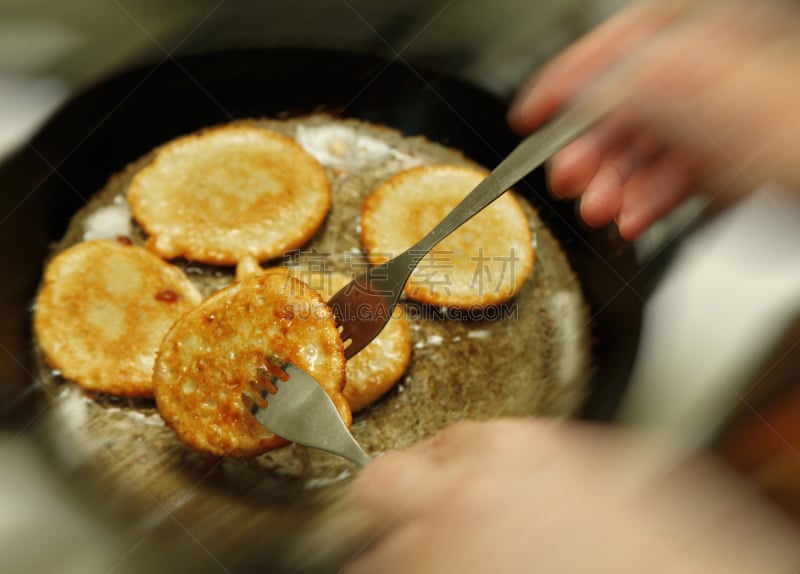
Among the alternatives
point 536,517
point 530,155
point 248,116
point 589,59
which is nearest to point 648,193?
point 589,59

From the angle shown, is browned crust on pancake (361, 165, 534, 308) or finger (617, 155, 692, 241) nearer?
finger (617, 155, 692, 241)

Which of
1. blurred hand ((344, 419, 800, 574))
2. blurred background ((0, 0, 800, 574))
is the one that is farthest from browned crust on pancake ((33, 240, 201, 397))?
blurred hand ((344, 419, 800, 574))

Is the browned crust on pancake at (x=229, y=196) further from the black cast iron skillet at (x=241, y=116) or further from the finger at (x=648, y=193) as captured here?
the finger at (x=648, y=193)

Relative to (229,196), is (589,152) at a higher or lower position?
higher

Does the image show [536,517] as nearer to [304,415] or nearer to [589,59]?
[304,415]

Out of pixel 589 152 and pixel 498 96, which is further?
pixel 498 96

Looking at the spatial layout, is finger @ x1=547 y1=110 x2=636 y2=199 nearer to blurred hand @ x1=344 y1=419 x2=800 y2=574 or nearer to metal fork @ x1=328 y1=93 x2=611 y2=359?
metal fork @ x1=328 y1=93 x2=611 y2=359

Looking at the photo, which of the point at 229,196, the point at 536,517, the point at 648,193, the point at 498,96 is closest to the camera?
the point at 536,517

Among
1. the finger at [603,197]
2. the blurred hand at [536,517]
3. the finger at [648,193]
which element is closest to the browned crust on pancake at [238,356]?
the blurred hand at [536,517]
